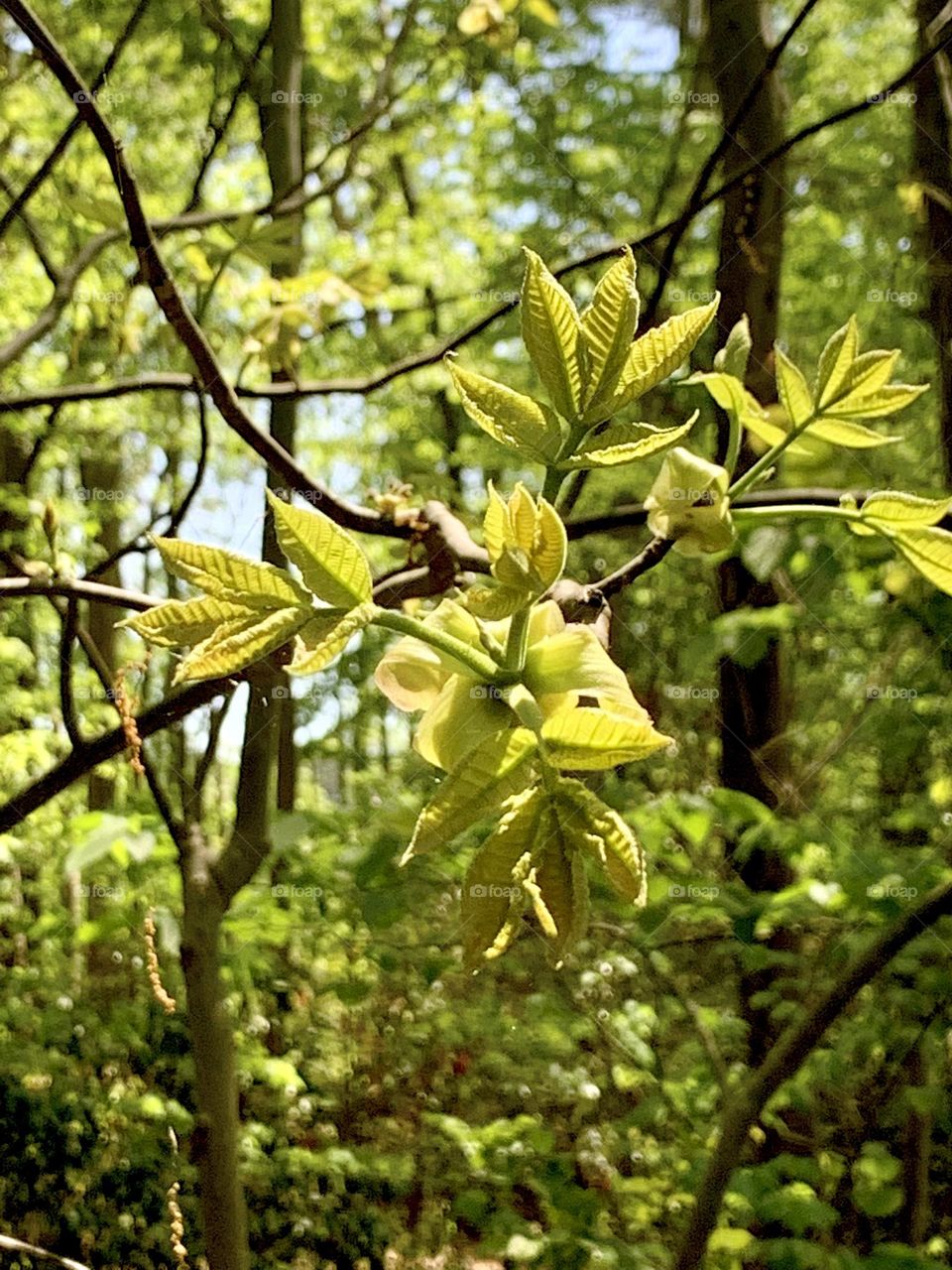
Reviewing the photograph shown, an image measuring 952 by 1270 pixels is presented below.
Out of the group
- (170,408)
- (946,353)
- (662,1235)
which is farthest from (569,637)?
(170,408)

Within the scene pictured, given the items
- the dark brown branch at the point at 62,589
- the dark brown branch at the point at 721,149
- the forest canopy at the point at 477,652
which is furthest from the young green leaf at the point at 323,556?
the dark brown branch at the point at 721,149

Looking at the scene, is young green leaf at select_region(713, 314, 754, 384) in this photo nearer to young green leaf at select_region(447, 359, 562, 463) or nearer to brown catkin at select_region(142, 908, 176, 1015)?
young green leaf at select_region(447, 359, 562, 463)

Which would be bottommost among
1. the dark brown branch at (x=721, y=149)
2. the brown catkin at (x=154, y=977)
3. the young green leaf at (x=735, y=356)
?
the brown catkin at (x=154, y=977)

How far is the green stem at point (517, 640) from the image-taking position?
0.18 metres

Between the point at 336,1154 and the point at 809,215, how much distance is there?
1.93m

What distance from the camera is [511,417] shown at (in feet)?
0.62

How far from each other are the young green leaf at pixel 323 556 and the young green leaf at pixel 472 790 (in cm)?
3

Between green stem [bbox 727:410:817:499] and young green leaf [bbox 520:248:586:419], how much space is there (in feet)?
0.15

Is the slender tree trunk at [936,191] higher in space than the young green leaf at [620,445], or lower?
higher

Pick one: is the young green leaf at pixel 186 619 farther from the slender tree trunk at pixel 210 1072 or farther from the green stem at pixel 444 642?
the slender tree trunk at pixel 210 1072

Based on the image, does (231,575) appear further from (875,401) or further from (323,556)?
(875,401)

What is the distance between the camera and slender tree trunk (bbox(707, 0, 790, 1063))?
1.41 metres

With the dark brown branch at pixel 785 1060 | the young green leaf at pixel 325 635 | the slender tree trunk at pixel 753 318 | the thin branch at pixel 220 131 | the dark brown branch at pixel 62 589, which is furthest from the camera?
the slender tree trunk at pixel 753 318

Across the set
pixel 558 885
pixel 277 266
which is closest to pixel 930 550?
pixel 558 885
